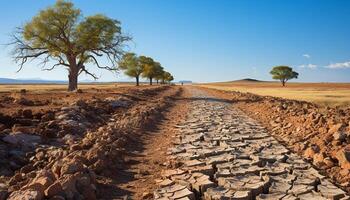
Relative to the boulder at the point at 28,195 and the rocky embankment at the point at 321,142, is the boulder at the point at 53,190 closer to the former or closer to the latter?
the boulder at the point at 28,195

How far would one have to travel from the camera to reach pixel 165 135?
39.6 ft

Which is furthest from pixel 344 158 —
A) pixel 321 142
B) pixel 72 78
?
pixel 72 78

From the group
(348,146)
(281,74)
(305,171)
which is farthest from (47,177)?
(281,74)

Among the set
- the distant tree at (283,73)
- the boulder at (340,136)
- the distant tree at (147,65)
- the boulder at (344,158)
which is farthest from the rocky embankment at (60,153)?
the distant tree at (283,73)

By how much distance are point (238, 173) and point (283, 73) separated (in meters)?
130

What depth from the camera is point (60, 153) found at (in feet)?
26.6

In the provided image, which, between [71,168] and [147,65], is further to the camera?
[147,65]

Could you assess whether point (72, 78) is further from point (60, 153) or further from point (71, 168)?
point (71, 168)

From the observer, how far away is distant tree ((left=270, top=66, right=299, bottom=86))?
13225 cm

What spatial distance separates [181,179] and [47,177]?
215 cm

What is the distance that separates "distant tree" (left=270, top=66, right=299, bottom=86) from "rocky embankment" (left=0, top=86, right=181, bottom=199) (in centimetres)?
12236

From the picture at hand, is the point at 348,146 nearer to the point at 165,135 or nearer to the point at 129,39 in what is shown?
the point at 165,135

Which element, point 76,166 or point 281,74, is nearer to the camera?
point 76,166

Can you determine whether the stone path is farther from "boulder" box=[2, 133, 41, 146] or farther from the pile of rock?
"boulder" box=[2, 133, 41, 146]
